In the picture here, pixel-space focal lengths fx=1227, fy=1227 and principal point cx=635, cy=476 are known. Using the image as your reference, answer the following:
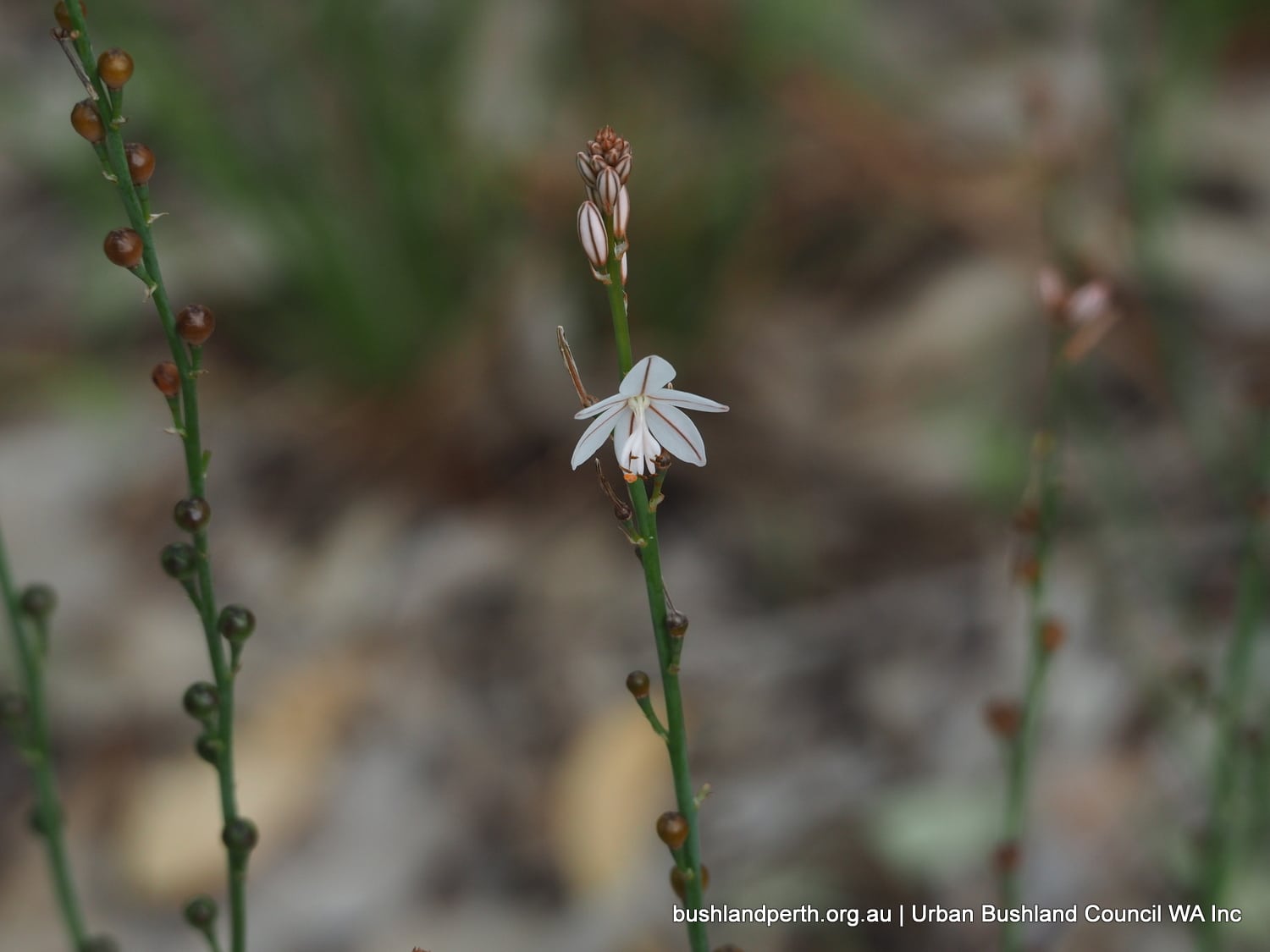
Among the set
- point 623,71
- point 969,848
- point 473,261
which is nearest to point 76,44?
point 969,848

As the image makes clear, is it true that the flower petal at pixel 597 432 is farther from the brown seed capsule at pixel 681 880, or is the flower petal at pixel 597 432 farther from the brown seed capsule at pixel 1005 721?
the brown seed capsule at pixel 1005 721

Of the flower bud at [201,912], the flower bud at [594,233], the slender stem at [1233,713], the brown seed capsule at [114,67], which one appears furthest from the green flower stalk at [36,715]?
the slender stem at [1233,713]

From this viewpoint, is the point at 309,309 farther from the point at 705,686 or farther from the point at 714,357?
the point at 705,686

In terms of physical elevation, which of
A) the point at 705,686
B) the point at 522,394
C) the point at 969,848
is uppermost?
the point at 522,394

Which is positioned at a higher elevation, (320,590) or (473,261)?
(473,261)

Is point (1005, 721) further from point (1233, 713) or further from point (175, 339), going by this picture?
point (175, 339)

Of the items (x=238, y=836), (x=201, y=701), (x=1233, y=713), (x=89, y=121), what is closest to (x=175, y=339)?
(x=89, y=121)

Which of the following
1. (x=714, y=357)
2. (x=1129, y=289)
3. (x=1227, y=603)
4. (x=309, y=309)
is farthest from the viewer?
(x=309, y=309)
